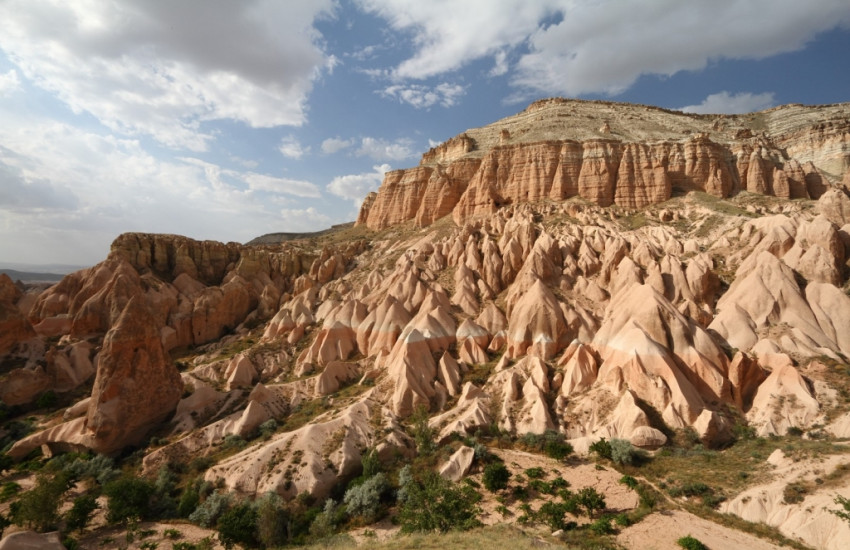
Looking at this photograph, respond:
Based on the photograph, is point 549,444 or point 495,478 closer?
point 495,478

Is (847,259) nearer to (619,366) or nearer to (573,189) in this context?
(619,366)

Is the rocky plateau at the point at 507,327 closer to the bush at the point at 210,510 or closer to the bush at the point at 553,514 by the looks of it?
the bush at the point at 210,510

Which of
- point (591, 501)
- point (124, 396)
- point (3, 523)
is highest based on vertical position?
point (124, 396)

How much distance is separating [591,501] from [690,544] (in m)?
3.94

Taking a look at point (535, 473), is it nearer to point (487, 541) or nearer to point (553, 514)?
point (553, 514)

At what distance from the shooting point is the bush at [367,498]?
1973cm

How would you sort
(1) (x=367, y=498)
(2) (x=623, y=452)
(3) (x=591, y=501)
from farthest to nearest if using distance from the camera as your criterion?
(2) (x=623, y=452), (1) (x=367, y=498), (3) (x=591, y=501)

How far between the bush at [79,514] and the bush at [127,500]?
0.81 metres

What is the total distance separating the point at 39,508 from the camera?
1886 cm

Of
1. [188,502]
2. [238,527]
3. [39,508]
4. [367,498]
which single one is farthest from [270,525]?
[39,508]

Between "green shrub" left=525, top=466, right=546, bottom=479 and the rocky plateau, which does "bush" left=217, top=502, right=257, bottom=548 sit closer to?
the rocky plateau

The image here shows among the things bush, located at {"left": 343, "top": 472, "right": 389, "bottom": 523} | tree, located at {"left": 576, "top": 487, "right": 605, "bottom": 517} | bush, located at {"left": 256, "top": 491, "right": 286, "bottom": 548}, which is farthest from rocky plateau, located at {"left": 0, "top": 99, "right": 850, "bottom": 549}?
tree, located at {"left": 576, "top": 487, "right": 605, "bottom": 517}

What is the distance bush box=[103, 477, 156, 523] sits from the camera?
2002 centimetres

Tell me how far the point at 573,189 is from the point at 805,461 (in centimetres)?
4351
